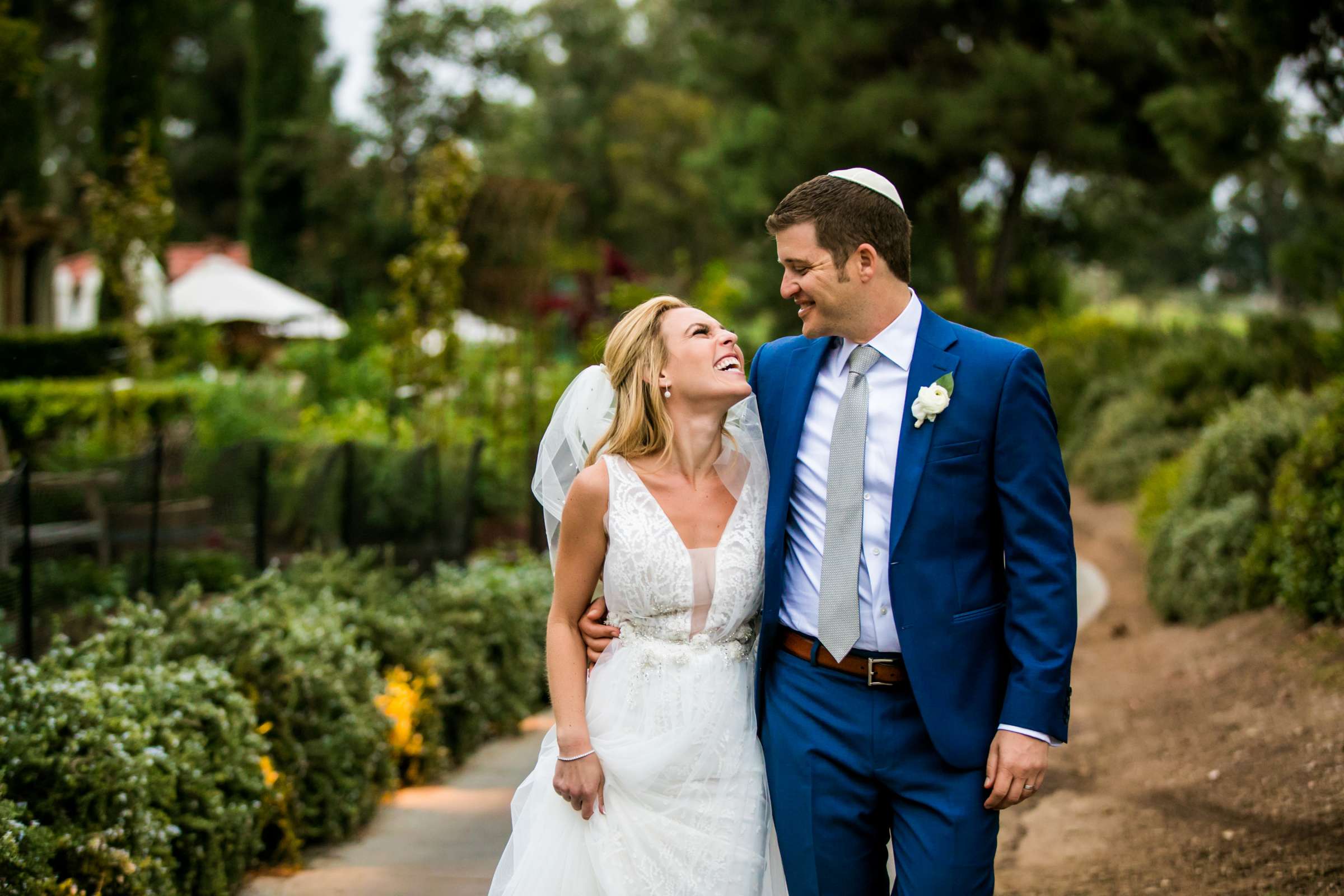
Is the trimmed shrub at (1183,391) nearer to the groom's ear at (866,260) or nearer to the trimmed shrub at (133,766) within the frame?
the groom's ear at (866,260)

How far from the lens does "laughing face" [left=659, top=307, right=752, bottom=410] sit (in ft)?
9.58

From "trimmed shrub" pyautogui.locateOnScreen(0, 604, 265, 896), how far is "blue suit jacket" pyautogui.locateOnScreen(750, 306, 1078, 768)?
7.54 ft

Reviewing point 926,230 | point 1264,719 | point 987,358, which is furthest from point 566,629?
point 926,230

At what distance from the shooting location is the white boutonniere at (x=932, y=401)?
2639mm

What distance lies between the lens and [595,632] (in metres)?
2.94

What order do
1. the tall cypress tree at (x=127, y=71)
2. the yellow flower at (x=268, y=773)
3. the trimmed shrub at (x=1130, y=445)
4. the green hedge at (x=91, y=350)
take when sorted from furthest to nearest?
the tall cypress tree at (x=127, y=71), the green hedge at (x=91, y=350), the trimmed shrub at (x=1130, y=445), the yellow flower at (x=268, y=773)

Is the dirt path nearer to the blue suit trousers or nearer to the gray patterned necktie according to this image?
the blue suit trousers

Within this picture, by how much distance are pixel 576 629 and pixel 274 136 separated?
34.6 metres

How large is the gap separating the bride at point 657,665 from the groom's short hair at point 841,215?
Answer: 1.17 ft

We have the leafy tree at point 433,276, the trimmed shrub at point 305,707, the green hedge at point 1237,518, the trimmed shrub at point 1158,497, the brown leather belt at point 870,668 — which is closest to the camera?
the brown leather belt at point 870,668

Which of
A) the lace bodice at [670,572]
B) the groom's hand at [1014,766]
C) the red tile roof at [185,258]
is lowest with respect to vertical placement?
the groom's hand at [1014,766]

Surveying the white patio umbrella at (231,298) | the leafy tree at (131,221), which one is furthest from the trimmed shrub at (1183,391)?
the white patio umbrella at (231,298)

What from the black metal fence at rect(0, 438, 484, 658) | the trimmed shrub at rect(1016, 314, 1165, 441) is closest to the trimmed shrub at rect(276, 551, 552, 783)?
the black metal fence at rect(0, 438, 484, 658)

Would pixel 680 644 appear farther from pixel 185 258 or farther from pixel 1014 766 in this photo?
pixel 185 258
